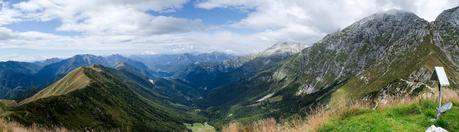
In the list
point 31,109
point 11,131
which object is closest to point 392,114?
point 11,131

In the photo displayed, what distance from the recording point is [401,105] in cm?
2094

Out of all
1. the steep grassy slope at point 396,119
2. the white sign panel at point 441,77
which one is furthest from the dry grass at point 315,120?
the white sign panel at point 441,77

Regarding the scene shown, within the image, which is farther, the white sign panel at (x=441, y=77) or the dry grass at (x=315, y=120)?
the dry grass at (x=315, y=120)

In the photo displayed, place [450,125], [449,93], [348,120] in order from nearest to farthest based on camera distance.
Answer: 1. [450,125]
2. [348,120]
3. [449,93]

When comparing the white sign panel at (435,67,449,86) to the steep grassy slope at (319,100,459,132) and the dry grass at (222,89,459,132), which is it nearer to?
the steep grassy slope at (319,100,459,132)

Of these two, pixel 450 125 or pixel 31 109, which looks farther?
pixel 31 109

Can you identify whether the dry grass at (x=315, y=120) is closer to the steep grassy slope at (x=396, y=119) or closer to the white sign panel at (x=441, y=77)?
the steep grassy slope at (x=396, y=119)

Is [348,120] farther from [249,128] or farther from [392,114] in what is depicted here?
[249,128]

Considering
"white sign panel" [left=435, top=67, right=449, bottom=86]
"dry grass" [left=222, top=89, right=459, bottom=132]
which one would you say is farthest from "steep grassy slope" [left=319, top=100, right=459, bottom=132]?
"white sign panel" [left=435, top=67, right=449, bottom=86]

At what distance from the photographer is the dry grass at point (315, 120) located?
61.5ft

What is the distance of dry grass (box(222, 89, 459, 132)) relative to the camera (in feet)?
61.5

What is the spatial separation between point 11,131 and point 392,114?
587 inches

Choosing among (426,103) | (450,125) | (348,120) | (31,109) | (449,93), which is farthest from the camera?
(31,109)

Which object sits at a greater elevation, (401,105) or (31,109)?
(401,105)
